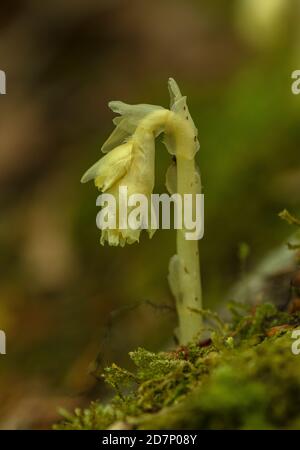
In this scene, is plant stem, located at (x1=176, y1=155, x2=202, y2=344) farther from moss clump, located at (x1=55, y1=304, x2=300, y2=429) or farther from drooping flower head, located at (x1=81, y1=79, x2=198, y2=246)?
moss clump, located at (x1=55, y1=304, x2=300, y2=429)

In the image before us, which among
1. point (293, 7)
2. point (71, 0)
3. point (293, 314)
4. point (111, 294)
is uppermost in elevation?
point (71, 0)

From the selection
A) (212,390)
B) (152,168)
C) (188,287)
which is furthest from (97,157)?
(212,390)

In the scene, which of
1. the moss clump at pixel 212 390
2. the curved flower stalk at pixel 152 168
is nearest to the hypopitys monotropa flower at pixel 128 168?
the curved flower stalk at pixel 152 168

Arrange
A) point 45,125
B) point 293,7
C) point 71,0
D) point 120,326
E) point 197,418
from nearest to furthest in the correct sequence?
1. point 197,418
2. point 120,326
3. point 293,7
4. point 45,125
5. point 71,0

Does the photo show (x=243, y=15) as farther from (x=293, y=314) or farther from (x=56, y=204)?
(x=293, y=314)

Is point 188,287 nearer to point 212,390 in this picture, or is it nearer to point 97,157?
point 212,390

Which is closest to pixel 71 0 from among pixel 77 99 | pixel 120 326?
pixel 77 99
